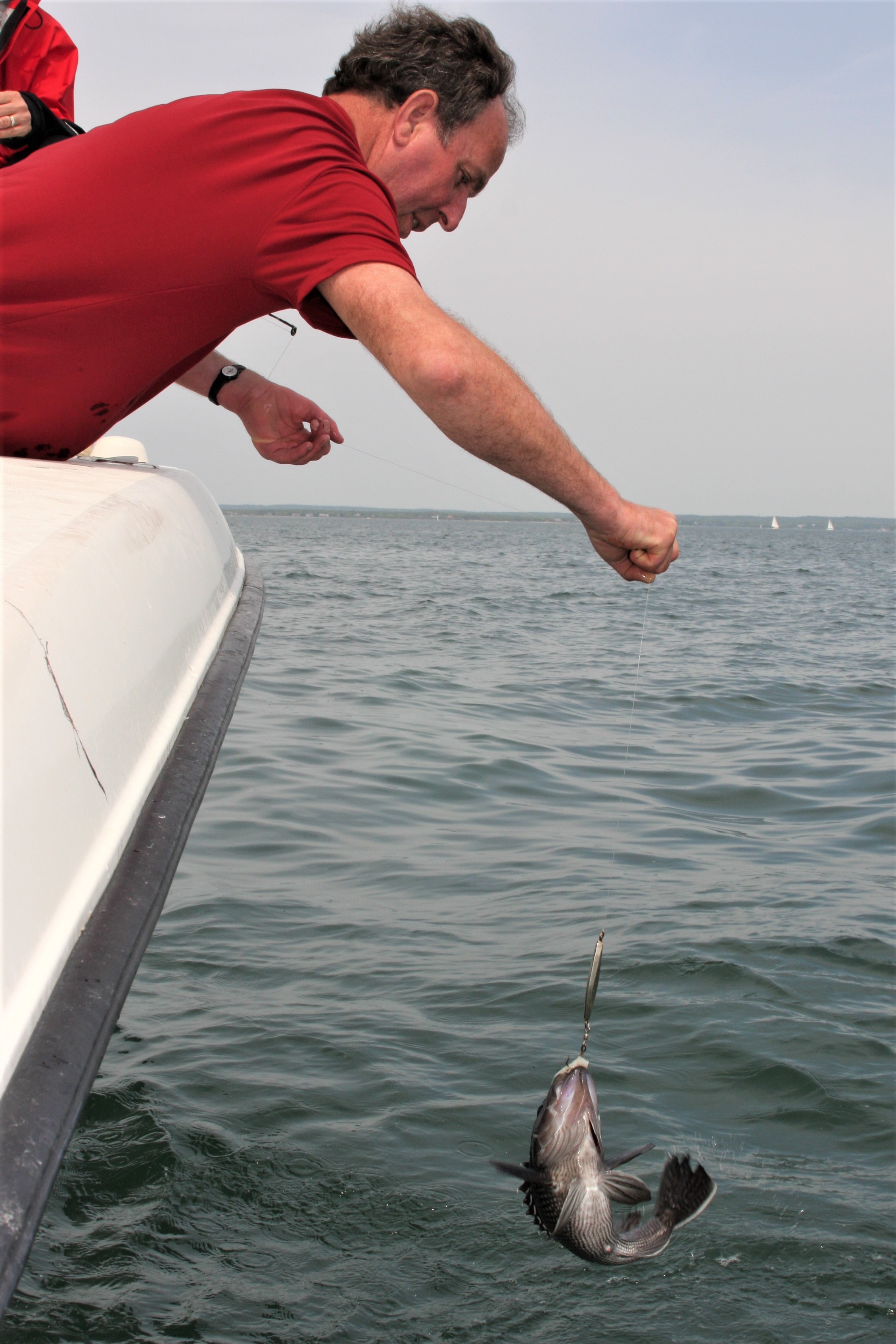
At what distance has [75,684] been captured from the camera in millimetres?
1673

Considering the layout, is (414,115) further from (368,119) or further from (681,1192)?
(681,1192)

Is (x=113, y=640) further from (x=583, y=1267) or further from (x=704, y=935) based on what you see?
→ (x=704, y=935)

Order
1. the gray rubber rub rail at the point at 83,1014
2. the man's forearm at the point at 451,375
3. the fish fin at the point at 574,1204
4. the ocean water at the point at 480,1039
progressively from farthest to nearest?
the ocean water at the point at 480,1039 → the fish fin at the point at 574,1204 → the man's forearm at the point at 451,375 → the gray rubber rub rail at the point at 83,1014

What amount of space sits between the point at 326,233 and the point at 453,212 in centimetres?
64

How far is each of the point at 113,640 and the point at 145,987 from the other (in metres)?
2.77

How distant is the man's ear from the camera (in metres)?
2.16

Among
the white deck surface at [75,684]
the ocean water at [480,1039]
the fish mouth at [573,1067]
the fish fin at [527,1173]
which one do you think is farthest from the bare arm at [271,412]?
the ocean water at [480,1039]

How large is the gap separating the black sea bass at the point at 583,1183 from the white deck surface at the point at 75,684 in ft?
3.39

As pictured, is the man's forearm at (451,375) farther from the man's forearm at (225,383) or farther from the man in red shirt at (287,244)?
the man's forearm at (225,383)

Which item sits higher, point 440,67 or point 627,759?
point 440,67

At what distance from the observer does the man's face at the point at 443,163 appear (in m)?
2.21

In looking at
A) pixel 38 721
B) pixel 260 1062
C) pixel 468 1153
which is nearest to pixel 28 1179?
pixel 38 721

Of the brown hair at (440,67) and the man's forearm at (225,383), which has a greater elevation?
the brown hair at (440,67)

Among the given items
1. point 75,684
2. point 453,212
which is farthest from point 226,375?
point 75,684
